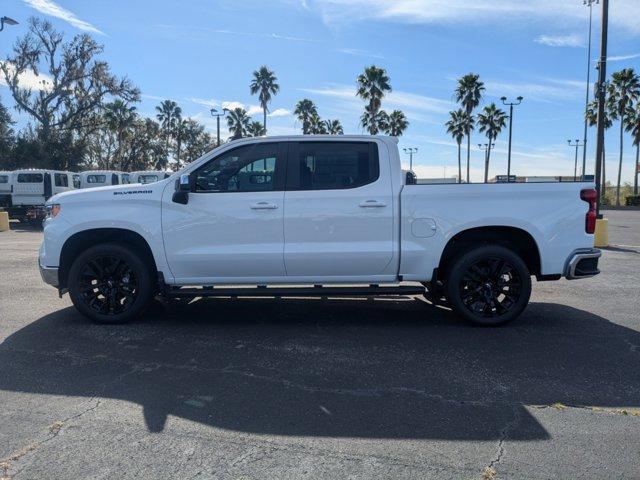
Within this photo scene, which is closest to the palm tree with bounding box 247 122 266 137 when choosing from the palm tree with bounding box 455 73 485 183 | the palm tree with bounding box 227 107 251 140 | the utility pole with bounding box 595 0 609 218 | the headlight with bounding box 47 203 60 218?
the palm tree with bounding box 227 107 251 140

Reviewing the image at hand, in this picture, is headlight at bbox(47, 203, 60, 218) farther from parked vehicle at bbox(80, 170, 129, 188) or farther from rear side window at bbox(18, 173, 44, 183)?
parked vehicle at bbox(80, 170, 129, 188)

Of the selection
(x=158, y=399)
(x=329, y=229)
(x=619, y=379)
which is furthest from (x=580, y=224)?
(x=158, y=399)

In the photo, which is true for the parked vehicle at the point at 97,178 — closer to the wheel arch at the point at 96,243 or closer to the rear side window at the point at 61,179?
the rear side window at the point at 61,179

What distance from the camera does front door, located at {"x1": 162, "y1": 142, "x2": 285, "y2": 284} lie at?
5.60 meters

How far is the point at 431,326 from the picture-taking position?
19.3 ft

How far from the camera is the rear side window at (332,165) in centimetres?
567

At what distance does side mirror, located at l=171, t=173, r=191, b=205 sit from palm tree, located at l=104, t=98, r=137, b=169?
1897 inches

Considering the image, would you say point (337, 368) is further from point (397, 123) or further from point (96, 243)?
point (397, 123)

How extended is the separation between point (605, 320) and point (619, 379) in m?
2.04

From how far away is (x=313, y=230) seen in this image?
5.59 meters

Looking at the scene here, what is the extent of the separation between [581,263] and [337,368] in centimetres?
303

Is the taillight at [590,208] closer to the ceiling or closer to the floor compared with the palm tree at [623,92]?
closer to the floor

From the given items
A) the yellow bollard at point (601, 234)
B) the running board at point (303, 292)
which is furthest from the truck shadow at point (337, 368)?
the yellow bollard at point (601, 234)

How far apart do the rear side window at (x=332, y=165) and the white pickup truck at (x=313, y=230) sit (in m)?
0.01
